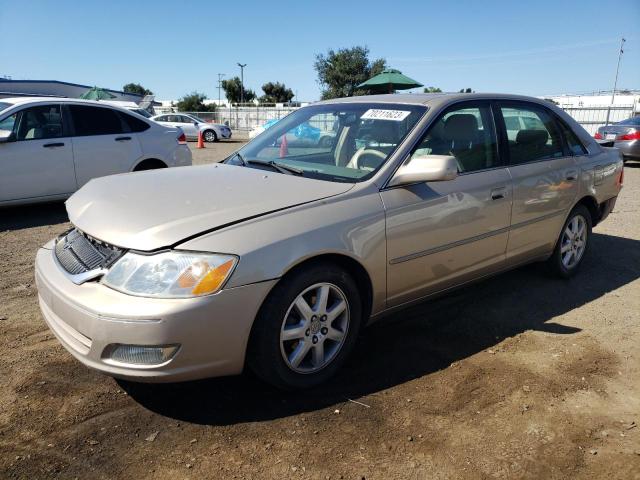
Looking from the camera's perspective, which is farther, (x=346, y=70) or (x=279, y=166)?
(x=346, y=70)

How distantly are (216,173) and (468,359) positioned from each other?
2.09 metres

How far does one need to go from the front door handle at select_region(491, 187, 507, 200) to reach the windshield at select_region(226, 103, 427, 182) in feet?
2.57

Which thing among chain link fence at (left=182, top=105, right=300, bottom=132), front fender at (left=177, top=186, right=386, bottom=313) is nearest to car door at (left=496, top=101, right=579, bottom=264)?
front fender at (left=177, top=186, right=386, bottom=313)

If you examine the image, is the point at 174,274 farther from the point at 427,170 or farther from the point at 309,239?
the point at 427,170

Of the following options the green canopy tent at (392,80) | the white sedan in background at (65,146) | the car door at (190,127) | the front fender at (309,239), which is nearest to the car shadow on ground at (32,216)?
the white sedan in background at (65,146)

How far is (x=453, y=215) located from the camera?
3.44 m

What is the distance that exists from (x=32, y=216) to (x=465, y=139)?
594cm

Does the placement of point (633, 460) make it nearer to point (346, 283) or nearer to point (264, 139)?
point (346, 283)

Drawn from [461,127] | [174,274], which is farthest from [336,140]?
[174,274]

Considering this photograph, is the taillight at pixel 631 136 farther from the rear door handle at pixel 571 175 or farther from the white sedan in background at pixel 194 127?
the white sedan in background at pixel 194 127

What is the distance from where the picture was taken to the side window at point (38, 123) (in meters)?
6.51

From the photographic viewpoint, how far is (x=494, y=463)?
2.38 metres

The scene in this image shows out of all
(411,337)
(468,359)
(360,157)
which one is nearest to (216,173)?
(360,157)

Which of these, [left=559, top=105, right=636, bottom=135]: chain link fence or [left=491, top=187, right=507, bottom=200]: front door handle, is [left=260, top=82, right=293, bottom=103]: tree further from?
[left=491, top=187, right=507, bottom=200]: front door handle
